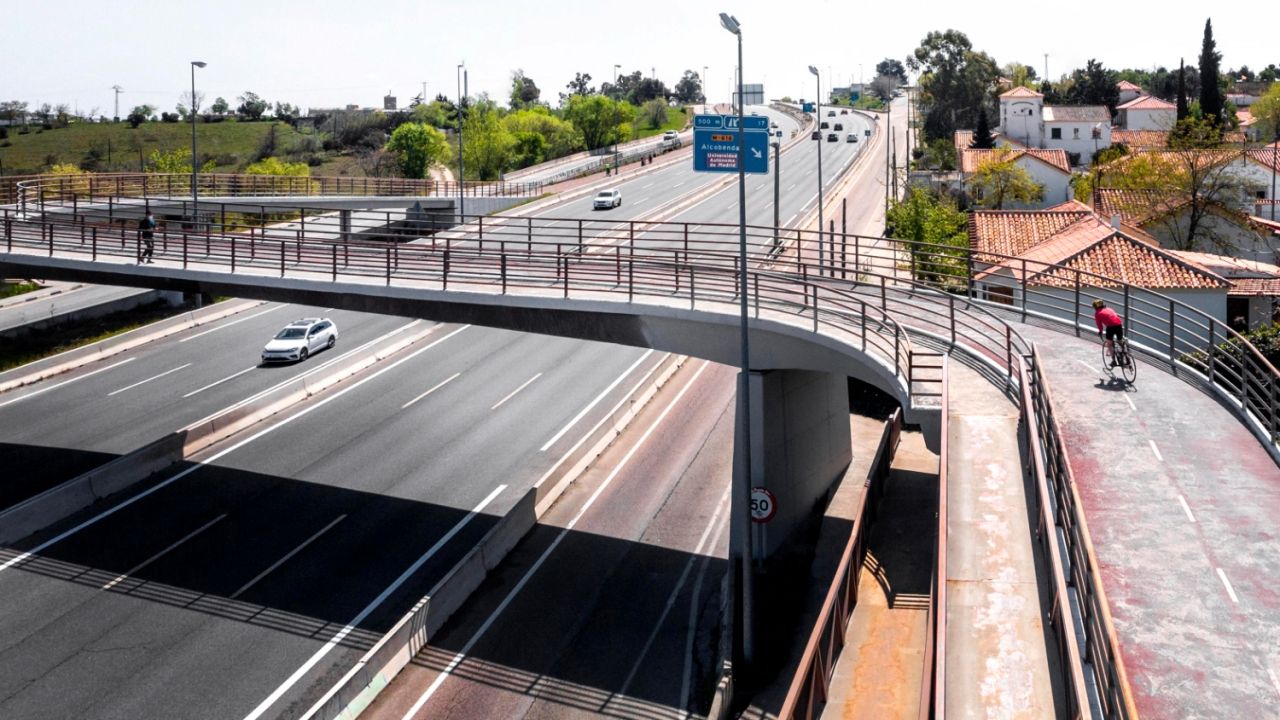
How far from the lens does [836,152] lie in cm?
11119

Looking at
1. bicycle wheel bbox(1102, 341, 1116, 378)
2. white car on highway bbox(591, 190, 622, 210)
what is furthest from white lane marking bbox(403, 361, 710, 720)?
white car on highway bbox(591, 190, 622, 210)

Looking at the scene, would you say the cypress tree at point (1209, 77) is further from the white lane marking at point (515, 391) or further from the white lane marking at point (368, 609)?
the white lane marking at point (368, 609)

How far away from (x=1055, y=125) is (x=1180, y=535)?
10181 cm

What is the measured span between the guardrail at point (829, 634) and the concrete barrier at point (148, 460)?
1746cm

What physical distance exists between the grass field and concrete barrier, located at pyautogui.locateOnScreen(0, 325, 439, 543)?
298 feet

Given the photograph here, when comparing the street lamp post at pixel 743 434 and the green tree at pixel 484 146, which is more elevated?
the green tree at pixel 484 146

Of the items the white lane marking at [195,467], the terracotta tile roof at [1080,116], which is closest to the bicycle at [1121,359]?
the white lane marking at [195,467]

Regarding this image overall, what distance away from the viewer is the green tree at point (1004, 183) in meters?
75.7

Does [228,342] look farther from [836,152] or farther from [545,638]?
[836,152]

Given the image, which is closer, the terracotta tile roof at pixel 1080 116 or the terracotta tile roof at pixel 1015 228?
the terracotta tile roof at pixel 1015 228

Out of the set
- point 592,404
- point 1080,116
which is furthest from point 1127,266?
point 1080,116

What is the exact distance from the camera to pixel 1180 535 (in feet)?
42.2

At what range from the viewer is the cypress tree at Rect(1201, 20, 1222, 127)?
343 feet

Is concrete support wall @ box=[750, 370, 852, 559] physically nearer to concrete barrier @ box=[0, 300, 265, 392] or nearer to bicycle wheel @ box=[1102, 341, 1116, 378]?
bicycle wheel @ box=[1102, 341, 1116, 378]
